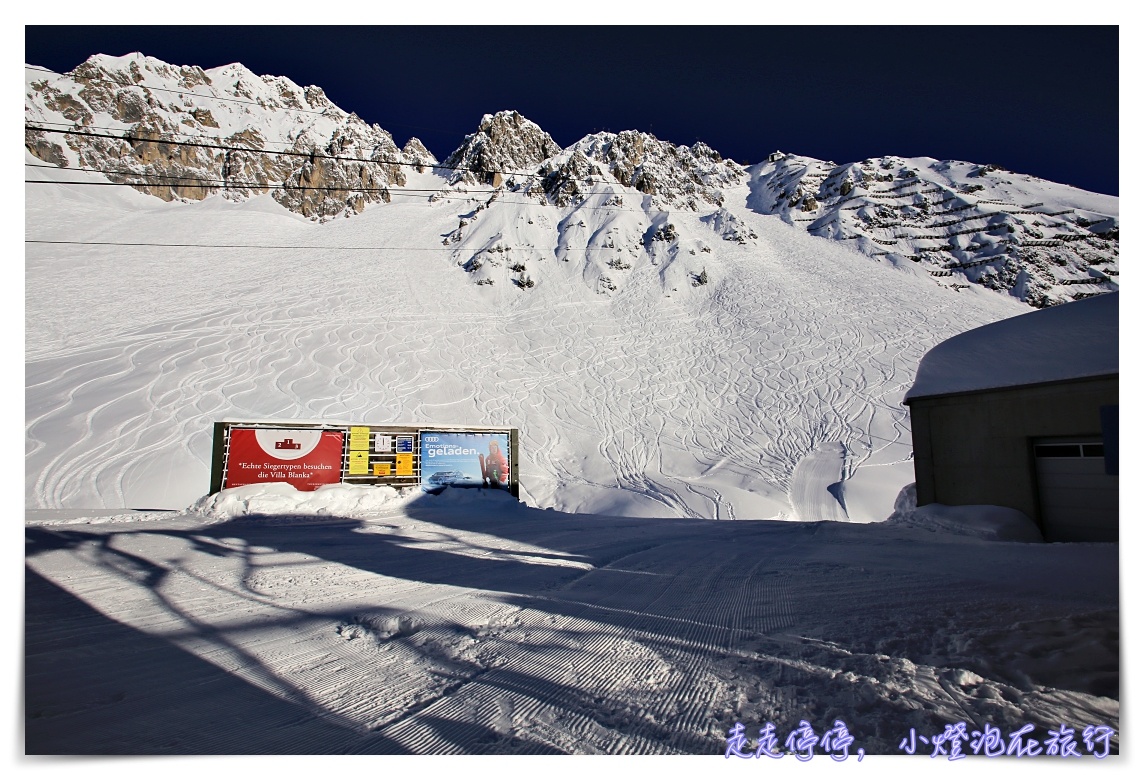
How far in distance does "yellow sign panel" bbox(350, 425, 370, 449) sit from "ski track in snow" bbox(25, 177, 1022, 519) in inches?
170

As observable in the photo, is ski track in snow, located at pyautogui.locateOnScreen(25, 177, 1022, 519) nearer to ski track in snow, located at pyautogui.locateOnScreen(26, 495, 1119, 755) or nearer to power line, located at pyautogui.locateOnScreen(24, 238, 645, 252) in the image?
power line, located at pyautogui.locateOnScreen(24, 238, 645, 252)

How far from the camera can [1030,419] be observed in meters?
7.73

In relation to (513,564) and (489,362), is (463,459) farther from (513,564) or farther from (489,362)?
(489,362)

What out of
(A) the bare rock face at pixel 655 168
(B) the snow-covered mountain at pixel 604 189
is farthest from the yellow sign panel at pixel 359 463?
(A) the bare rock face at pixel 655 168

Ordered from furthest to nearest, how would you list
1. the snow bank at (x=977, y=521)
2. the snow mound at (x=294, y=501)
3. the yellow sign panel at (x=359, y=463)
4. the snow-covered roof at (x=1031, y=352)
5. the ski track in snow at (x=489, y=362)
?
the ski track in snow at (x=489, y=362) < the yellow sign panel at (x=359, y=463) < the snow mound at (x=294, y=501) < the snow bank at (x=977, y=521) < the snow-covered roof at (x=1031, y=352)

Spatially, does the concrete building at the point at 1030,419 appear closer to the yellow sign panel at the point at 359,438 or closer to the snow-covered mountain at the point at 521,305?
the snow-covered mountain at the point at 521,305

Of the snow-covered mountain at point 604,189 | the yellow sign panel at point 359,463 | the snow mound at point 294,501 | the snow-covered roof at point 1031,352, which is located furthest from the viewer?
the snow-covered mountain at point 604,189

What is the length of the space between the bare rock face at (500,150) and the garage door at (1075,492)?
53.9 m

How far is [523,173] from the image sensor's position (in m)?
54.0

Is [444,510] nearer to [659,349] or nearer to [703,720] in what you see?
[703,720]

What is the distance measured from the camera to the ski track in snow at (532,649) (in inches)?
82.8

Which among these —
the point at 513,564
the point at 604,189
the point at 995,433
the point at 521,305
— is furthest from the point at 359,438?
the point at 604,189

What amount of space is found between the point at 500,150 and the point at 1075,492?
197 feet

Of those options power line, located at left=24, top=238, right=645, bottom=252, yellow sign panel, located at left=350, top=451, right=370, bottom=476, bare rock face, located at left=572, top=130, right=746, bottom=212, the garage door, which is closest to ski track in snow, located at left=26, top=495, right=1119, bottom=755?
the garage door
